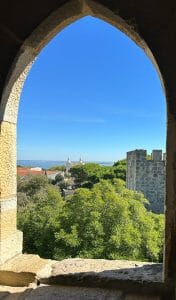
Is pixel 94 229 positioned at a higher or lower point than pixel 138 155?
lower

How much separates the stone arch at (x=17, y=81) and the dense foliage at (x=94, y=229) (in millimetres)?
5487

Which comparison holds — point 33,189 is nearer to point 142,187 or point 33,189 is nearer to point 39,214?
point 39,214

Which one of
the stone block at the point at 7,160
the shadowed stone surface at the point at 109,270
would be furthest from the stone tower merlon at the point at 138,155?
the stone block at the point at 7,160

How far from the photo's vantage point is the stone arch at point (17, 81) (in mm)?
1713

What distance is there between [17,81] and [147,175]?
17.0 meters

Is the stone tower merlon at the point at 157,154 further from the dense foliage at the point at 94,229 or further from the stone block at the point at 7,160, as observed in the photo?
the stone block at the point at 7,160

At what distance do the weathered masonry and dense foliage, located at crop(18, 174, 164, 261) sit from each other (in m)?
6.83

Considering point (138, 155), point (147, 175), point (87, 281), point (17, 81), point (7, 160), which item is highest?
point (17, 81)

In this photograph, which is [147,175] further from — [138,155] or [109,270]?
[109,270]

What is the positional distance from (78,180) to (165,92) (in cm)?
1840

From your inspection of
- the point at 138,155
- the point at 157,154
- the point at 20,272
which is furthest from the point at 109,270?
the point at 138,155

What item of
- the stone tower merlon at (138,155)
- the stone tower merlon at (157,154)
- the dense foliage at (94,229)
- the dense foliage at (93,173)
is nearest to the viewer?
the dense foliage at (94,229)

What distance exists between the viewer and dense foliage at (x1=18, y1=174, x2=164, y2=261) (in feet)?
24.4

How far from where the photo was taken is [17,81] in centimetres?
187
